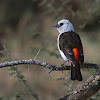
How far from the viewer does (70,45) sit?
13.1 ft

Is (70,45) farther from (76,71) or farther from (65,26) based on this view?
(65,26)

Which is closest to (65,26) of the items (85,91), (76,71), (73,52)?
(73,52)

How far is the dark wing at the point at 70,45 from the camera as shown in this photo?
380cm

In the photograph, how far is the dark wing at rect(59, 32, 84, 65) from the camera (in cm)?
380

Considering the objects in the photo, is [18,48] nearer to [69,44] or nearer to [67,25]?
[67,25]

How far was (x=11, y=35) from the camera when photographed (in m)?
9.91

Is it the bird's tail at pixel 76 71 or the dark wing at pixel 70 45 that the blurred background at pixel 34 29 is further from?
the bird's tail at pixel 76 71

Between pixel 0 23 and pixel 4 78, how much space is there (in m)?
3.16

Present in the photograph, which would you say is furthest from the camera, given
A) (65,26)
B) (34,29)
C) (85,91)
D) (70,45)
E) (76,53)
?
(34,29)

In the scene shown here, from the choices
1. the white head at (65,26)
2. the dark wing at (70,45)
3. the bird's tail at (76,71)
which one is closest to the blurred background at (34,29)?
the white head at (65,26)

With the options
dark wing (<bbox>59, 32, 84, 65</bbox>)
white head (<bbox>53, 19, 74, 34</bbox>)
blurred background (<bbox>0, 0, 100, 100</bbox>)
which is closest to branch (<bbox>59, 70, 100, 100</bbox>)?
dark wing (<bbox>59, 32, 84, 65</bbox>)

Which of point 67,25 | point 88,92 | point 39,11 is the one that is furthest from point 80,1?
point 88,92

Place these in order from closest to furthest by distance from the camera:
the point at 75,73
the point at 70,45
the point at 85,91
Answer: the point at 85,91 < the point at 75,73 < the point at 70,45

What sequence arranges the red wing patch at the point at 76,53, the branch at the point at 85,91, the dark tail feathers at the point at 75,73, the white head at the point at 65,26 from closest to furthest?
1. the branch at the point at 85,91
2. the dark tail feathers at the point at 75,73
3. the red wing patch at the point at 76,53
4. the white head at the point at 65,26
